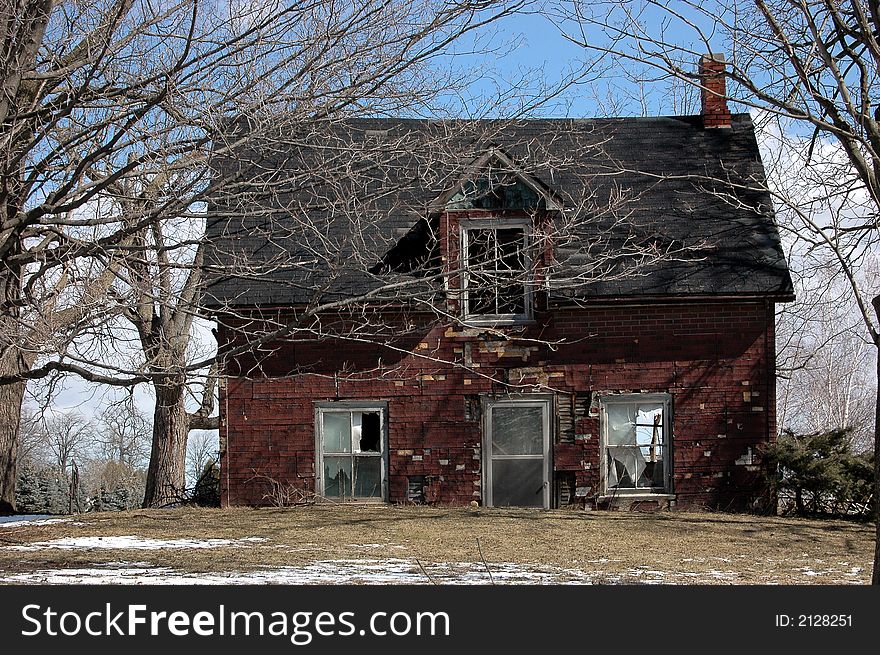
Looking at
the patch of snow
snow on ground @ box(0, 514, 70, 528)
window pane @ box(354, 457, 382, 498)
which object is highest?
window pane @ box(354, 457, 382, 498)

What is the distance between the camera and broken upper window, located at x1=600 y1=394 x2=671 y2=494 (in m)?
16.8

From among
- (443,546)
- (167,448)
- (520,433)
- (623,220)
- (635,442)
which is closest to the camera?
(443,546)

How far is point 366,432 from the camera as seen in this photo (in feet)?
56.2

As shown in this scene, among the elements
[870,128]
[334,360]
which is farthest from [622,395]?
[870,128]

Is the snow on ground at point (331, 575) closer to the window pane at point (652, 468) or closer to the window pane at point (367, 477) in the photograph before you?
the window pane at point (367, 477)

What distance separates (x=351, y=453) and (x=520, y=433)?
9.03ft

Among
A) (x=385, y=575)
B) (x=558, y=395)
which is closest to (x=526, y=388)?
(x=558, y=395)

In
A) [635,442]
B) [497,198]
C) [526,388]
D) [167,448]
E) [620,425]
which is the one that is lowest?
[167,448]

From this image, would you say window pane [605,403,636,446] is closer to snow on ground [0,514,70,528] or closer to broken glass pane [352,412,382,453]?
broken glass pane [352,412,382,453]

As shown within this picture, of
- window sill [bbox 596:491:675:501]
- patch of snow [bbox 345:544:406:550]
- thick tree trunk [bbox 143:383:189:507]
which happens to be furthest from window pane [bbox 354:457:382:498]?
thick tree trunk [bbox 143:383:189:507]

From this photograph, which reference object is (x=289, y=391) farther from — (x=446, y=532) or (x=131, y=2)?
(x=131, y=2)

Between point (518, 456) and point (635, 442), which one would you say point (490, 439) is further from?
point (635, 442)

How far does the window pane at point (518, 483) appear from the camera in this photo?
16.9 metres

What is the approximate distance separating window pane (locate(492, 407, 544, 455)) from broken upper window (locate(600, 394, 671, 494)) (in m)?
1.03
